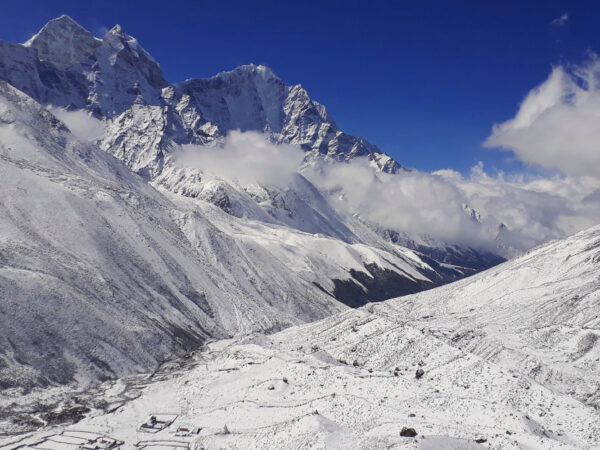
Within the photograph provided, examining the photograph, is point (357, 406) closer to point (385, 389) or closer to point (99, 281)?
point (385, 389)

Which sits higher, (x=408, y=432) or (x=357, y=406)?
(x=408, y=432)

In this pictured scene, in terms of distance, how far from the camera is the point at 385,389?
2330 inches

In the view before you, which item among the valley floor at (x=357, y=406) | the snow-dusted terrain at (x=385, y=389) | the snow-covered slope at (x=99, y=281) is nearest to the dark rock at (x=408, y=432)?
the snow-dusted terrain at (x=385, y=389)

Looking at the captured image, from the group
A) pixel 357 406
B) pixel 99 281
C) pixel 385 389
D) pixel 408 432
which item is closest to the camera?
pixel 408 432

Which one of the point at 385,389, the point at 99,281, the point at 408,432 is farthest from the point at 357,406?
the point at 99,281

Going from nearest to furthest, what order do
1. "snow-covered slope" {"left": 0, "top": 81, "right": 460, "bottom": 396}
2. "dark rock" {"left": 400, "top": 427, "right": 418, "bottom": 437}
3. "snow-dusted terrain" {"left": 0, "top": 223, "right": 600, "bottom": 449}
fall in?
"dark rock" {"left": 400, "top": 427, "right": 418, "bottom": 437} → "snow-dusted terrain" {"left": 0, "top": 223, "right": 600, "bottom": 449} → "snow-covered slope" {"left": 0, "top": 81, "right": 460, "bottom": 396}

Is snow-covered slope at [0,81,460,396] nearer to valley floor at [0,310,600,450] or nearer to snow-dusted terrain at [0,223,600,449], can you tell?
snow-dusted terrain at [0,223,600,449]

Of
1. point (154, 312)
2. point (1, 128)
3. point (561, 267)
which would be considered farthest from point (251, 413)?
point (1, 128)

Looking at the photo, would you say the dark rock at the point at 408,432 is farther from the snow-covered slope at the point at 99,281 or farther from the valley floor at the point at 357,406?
the snow-covered slope at the point at 99,281

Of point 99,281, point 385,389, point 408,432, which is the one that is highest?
point 99,281

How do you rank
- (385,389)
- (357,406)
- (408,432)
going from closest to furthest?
(408,432) → (357,406) → (385,389)

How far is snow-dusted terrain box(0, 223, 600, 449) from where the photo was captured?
47.5 metres

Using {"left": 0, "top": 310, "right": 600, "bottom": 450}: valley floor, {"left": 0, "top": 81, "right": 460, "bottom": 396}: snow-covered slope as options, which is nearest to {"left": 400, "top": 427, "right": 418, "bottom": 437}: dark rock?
{"left": 0, "top": 310, "right": 600, "bottom": 450}: valley floor

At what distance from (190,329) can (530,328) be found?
7783 cm
